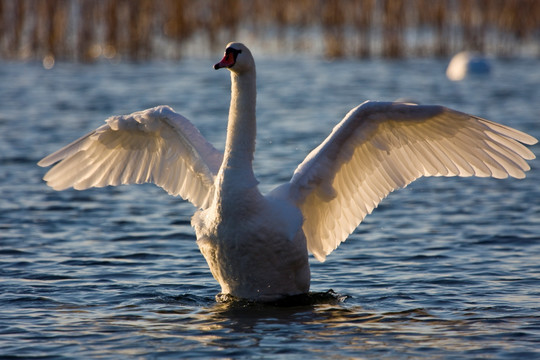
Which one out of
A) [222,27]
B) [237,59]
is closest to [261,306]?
[237,59]

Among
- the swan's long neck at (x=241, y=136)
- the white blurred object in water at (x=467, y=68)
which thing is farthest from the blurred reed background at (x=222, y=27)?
the swan's long neck at (x=241, y=136)

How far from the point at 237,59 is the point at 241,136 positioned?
0.58 meters

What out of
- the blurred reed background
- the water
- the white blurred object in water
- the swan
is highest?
the blurred reed background

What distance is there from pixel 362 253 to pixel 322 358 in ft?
10.6

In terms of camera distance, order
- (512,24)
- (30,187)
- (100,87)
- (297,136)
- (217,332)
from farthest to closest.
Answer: (512,24)
(100,87)
(297,136)
(30,187)
(217,332)

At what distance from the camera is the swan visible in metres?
6.79

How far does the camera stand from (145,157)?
810 cm

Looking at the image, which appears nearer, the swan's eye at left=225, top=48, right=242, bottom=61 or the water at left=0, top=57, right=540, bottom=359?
the water at left=0, top=57, right=540, bottom=359

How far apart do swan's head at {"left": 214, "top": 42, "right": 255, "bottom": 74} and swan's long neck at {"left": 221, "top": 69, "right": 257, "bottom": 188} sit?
2.7 inches

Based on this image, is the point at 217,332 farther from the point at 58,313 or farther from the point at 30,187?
the point at 30,187

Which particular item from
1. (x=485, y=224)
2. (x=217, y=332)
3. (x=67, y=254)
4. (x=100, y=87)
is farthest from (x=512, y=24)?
(x=217, y=332)

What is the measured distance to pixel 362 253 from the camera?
30.5 ft

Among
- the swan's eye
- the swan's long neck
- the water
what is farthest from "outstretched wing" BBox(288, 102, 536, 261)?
the swan's eye

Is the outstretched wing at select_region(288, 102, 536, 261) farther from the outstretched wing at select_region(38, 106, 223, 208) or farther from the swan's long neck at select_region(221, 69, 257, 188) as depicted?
the outstretched wing at select_region(38, 106, 223, 208)
